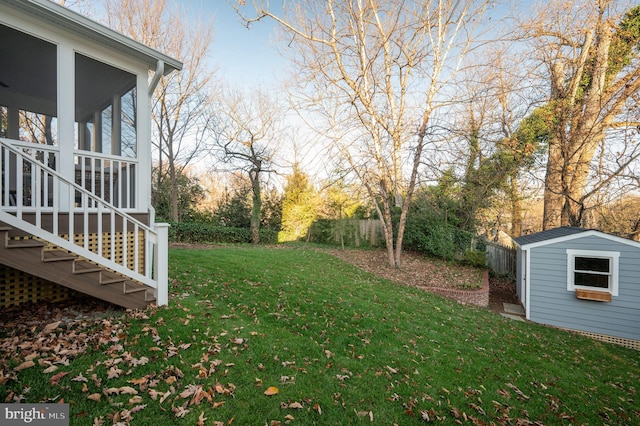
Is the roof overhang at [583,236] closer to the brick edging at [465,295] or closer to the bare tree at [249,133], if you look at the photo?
the brick edging at [465,295]

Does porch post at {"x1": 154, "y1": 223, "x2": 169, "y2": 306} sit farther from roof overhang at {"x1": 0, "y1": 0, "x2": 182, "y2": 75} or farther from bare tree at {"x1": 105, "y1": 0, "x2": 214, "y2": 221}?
bare tree at {"x1": 105, "y1": 0, "x2": 214, "y2": 221}

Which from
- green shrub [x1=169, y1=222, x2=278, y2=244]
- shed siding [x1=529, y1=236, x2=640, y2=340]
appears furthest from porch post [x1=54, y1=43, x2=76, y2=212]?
shed siding [x1=529, y1=236, x2=640, y2=340]

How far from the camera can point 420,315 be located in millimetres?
5621

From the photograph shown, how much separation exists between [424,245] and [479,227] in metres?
3.29

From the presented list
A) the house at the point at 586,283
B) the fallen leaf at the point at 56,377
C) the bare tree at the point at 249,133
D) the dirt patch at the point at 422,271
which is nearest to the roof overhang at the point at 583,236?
the house at the point at 586,283

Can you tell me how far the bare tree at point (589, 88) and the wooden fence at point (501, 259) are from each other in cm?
232

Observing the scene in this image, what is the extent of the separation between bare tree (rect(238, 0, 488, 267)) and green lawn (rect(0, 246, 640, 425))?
19.2 feet

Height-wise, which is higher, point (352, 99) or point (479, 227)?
point (352, 99)

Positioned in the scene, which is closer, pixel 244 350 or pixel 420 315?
pixel 244 350

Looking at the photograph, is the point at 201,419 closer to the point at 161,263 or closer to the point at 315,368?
the point at 315,368

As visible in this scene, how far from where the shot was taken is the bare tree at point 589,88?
8.36 m

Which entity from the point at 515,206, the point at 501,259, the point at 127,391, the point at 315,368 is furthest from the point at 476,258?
the point at 127,391

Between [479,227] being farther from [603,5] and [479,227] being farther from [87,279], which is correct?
[87,279]

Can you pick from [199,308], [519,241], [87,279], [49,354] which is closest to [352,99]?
[519,241]
